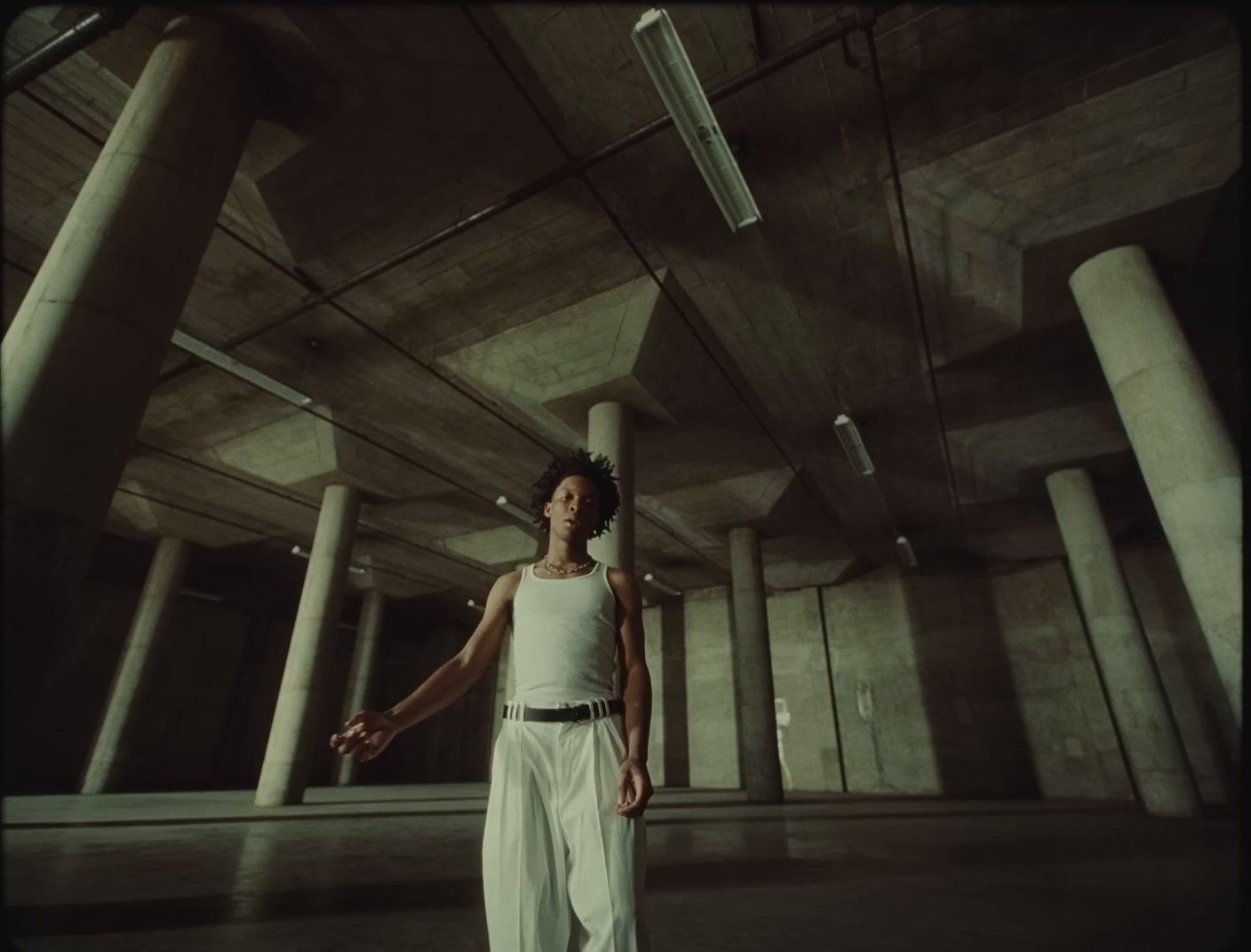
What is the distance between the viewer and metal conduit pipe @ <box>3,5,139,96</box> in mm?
5133

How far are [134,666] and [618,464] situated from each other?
16.2m

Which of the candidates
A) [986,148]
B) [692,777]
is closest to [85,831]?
[986,148]

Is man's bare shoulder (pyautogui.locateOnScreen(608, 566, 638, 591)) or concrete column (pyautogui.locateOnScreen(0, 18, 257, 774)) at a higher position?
concrete column (pyautogui.locateOnScreen(0, 18, 257, 774))

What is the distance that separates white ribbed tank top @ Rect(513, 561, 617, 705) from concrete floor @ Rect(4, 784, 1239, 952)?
6.49 feet

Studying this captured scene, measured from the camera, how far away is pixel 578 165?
24.8 ft

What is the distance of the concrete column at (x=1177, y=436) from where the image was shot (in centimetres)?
642

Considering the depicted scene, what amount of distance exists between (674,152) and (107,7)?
5383mm

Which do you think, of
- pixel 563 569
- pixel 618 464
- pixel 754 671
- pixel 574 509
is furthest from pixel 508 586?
pixel 754 671

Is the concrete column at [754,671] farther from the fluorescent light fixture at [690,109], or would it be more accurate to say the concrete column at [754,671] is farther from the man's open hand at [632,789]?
the man's open hand at [632,789]

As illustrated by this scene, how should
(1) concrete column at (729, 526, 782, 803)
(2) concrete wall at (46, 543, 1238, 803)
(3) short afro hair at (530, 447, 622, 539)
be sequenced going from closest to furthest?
(3) short afro hair at (530, 447, 622, 539), (1) concrete column at (729, 526, 782, 803), (2) concrete wall at (46, 543, 1238, 803)

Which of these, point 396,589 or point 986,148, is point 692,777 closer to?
point 396,589

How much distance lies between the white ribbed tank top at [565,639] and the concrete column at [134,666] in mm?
20540

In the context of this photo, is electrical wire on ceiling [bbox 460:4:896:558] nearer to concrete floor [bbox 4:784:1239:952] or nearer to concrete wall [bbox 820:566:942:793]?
concrete wall [bbox 820:566:942:793]

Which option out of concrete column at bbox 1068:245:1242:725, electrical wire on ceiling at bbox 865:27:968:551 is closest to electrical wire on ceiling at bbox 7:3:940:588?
electrical wire on ceiling at bbox 865:27:968:551
